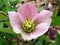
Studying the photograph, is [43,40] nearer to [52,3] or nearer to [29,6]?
[29,6]

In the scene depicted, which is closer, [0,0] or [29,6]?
[29,6]

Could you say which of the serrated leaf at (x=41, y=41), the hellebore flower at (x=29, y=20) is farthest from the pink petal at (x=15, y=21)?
the serrated leaf at (x=41, y=41)

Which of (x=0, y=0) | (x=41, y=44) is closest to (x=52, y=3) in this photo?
(x=0, y=0)

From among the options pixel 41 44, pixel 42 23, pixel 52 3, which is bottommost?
pixel 52 3

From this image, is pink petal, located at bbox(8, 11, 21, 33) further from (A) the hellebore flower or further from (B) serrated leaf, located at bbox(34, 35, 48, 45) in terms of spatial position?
(B) serrated leaf, located at bbox(34, 35, 48, 45)

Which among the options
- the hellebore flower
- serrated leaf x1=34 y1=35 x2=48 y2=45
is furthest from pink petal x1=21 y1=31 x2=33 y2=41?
serrated leaf x1=34 y1=35 x2=48 y2=45

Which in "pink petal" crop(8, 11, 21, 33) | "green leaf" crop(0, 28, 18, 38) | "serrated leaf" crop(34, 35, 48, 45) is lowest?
"serrated leaf" crop(34, 35, 48, 45)

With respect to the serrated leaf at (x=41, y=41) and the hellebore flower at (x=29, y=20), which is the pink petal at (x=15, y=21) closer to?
the hellebore flower at (x=29, y=20)
